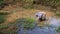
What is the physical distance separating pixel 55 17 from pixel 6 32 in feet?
6.90

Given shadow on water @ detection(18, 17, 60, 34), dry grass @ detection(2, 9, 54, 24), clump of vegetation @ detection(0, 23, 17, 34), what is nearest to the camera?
shadow on water @ detection(18, 17, 60, 34)

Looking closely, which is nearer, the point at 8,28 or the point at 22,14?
the point at 8,28

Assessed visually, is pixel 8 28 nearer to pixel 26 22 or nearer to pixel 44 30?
pixel 26 22

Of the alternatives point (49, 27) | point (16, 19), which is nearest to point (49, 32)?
point (49, 27)

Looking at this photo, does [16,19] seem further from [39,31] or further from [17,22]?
[39,31]

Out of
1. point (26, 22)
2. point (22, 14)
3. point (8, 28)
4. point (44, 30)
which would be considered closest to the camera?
point (44, 30)

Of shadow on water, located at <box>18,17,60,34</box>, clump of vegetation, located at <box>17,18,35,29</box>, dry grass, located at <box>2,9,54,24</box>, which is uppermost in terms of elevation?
dry grass, located at <box>2,9,54,24</box>

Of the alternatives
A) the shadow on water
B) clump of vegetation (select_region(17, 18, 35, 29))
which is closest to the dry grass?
clump of vegetation (select_region(17, 18, 35, 29))

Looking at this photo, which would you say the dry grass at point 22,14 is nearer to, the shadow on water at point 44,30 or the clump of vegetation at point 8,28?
the clump of vegetation at point 8,28

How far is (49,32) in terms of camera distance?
18.4 feet

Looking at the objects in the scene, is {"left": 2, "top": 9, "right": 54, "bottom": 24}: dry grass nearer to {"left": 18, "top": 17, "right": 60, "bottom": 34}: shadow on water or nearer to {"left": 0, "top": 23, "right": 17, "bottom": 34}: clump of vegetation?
{"left": 0, "top": 23, "right": 17, "bottom": 34}: clump of vegetation

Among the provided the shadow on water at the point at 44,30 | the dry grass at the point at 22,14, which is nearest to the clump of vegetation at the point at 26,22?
the shadow on water at the point at 44,30

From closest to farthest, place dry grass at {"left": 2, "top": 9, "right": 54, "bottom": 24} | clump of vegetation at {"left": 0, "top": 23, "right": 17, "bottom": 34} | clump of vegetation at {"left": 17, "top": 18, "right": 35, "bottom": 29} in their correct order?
1. clump of vegetation at {"left": 0, "top": 23, "right": 17, "bottom": 34}
2. clump of vegetation at {"left": 17, "top": 18, "right": 35, "bottom": 29}
3. dry grass at {"left": 2, "top": 9, "right": 54, "bottom": 24}

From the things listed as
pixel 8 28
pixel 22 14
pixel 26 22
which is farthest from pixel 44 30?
pixel 22 14
